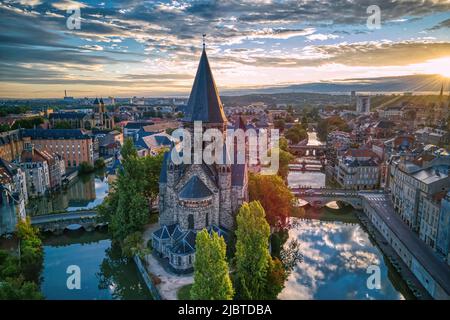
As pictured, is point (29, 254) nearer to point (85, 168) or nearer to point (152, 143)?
point (85, 168)

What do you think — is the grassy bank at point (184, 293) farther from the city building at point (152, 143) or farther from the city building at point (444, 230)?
the city building at point (152, 143)

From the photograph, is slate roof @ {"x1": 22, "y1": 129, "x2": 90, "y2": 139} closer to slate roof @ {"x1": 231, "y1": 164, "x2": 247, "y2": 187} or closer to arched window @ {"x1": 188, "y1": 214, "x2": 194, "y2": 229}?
slate roof @ {"x1": 231, "y1": 164, "x2": 247, "y2": 187}

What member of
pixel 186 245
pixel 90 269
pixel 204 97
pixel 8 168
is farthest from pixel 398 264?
pixel 8 168

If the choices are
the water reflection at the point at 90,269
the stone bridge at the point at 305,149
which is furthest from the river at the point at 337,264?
the stone bridge at the point at 305,149

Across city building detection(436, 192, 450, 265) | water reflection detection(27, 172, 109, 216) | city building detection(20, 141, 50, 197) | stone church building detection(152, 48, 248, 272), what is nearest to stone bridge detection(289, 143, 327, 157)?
water reflection detection(27, 172, 109, 216)

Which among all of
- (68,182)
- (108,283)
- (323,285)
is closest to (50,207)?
(68,182)

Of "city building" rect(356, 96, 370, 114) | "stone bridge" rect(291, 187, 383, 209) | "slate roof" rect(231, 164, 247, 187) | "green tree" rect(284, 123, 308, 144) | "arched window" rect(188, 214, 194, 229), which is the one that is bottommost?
"stone bridge" rect(291, 187, 383, 209)
